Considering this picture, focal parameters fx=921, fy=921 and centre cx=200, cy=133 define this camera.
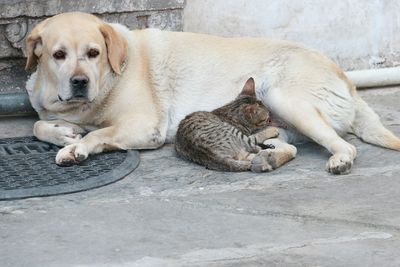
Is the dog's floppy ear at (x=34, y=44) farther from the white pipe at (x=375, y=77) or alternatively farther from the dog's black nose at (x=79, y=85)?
the white pipe at (x=375, y=77)

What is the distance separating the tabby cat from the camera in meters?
5.09

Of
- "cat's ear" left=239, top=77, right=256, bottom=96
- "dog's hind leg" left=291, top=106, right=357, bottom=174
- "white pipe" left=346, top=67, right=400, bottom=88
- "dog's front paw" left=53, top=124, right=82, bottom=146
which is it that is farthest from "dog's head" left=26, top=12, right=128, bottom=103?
"white pipe" left=346, top=67, right=400, bottom=88

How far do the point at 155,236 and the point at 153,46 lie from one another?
2.01 meters

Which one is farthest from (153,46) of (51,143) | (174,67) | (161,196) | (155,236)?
(155,236)

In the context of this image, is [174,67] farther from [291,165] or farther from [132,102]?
[291,165]

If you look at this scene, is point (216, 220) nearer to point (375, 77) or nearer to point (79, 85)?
point (79, 85)

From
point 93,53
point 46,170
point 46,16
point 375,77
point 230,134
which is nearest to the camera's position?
point 46,170

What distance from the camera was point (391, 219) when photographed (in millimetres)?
4332

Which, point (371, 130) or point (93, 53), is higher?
point (93, 53)

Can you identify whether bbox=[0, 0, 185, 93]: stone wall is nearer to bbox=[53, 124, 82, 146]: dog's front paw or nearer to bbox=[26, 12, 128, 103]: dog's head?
bbox=[26, 12, 128, 103]: dog's head

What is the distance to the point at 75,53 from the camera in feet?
17.6

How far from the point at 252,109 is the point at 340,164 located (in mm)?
666

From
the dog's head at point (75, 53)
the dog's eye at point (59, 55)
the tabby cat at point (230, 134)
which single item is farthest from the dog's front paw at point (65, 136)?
the tabby cat at point (230, 134)

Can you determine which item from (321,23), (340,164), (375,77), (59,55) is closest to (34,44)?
(59,55)
